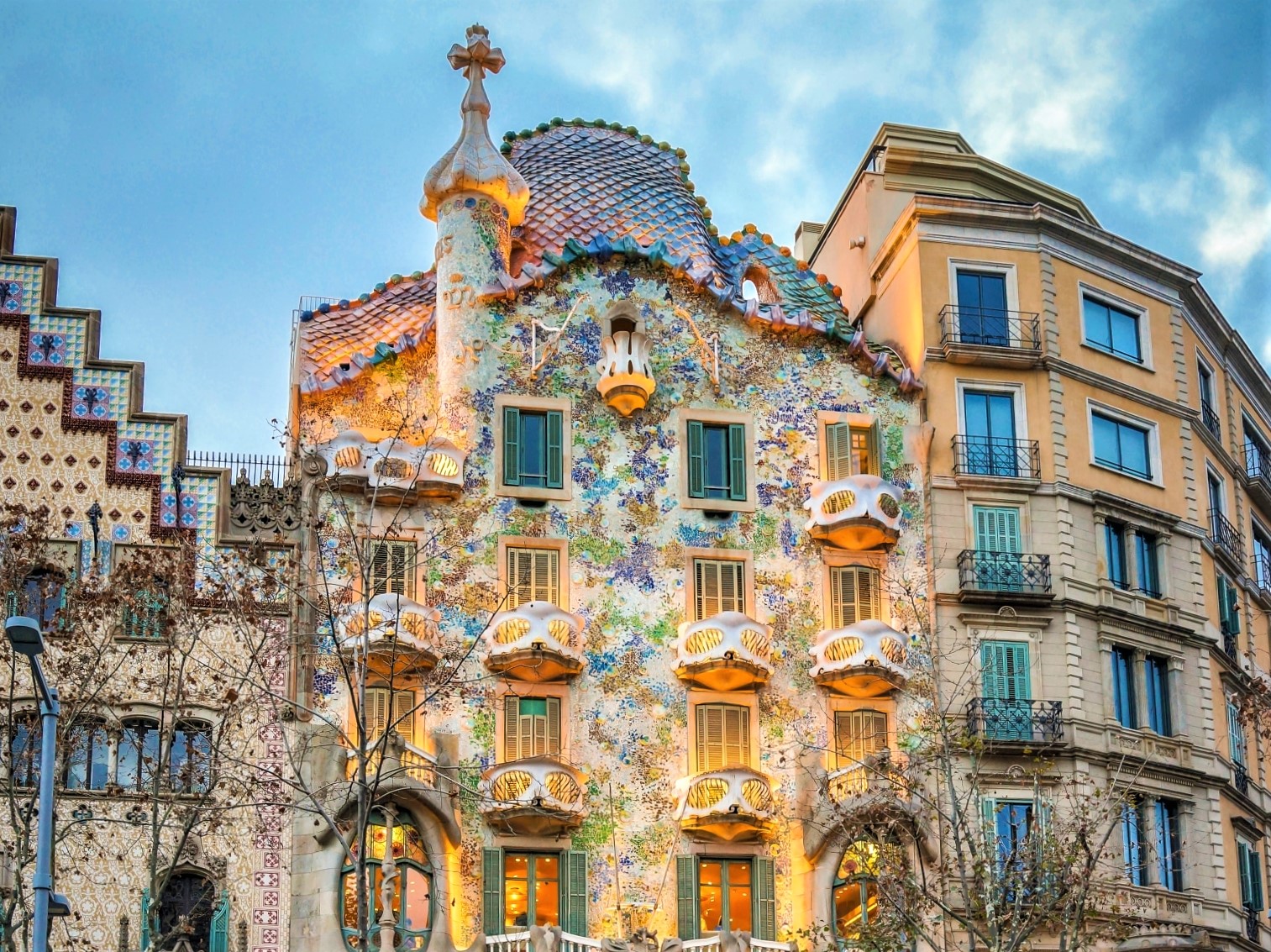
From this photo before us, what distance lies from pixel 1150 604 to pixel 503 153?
14.9 meters

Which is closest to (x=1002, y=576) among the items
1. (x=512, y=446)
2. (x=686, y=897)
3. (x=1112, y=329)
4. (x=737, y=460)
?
(x=737, y=460)

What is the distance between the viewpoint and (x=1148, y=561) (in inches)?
1689

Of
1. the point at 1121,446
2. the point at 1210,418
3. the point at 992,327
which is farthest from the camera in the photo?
the point at 1210,418

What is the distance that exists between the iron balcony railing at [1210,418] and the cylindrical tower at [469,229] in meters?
13.8

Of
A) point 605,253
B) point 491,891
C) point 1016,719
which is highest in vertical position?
point 605,253

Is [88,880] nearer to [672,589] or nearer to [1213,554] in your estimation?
[672,589]

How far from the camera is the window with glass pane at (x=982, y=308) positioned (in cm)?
4253

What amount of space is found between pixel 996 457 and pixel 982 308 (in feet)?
9.61

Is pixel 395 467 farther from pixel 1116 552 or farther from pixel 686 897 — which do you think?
pixel 1116 552

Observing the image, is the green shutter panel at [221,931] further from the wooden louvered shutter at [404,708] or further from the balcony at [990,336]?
the balcony at [990,336]

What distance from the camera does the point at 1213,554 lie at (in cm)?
4428

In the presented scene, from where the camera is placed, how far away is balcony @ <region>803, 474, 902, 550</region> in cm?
3991

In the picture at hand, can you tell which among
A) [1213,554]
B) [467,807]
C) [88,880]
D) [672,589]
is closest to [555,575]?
[672,589]

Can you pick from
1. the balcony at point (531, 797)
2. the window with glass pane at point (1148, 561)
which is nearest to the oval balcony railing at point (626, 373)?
the balcony at point (531, 797)
